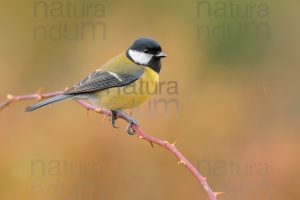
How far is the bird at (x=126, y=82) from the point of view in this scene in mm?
4831

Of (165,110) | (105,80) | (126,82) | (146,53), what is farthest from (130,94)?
(165,110)

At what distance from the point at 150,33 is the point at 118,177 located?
2.28m

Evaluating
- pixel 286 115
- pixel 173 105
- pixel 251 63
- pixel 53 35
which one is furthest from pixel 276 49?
pixel 53 35

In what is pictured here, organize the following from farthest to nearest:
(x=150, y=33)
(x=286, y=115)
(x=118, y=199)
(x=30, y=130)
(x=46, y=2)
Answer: (x=46, y=2)
(x=150, y=33)
(x=286, y=115)
(x=30, y=130)
(x=118, y=199)

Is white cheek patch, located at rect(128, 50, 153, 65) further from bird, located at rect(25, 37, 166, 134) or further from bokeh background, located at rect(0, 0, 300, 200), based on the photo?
bokeh background, located at rect(0, 0, 300, 200)

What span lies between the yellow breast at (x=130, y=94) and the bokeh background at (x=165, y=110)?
155 centimetres

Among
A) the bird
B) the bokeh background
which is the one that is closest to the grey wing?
the bird

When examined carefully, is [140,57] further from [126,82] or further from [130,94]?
[130,94]

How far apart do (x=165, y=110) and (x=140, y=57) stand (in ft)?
6.31

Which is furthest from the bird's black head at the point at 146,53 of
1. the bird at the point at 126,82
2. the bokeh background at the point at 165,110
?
the bokeh background at the point at 165,110

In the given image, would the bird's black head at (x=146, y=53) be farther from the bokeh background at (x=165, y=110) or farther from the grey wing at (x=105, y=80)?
the bokeh background at (x=165, y=110)

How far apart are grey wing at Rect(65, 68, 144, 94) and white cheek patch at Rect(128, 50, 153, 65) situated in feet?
0.24

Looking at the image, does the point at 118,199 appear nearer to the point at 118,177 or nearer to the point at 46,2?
the point at 118,177

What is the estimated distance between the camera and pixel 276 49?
8133mm
